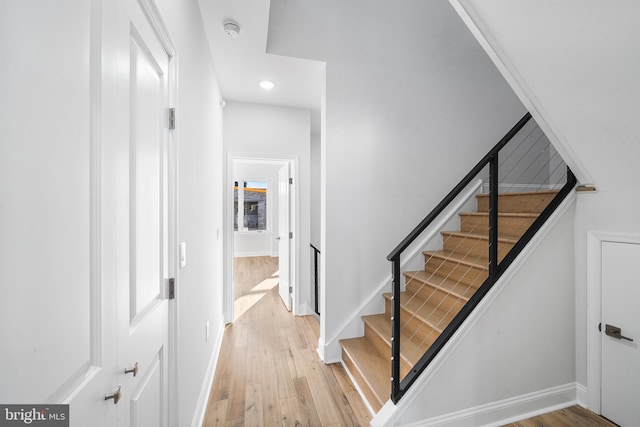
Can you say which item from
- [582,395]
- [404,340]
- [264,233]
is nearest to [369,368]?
[404,340]

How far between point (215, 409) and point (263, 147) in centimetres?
259

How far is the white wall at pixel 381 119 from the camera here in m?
2.43

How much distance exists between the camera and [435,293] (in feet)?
7.32

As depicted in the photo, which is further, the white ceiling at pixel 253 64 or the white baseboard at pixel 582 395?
the white baseboard at pixel 582 395

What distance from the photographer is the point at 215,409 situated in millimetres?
1847

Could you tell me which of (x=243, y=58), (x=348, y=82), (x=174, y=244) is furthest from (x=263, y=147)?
(x=174, y=244)

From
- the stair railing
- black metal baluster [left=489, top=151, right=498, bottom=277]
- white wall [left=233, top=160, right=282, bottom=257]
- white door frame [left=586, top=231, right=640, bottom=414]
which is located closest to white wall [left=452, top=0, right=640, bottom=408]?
white door frame [left=586, top=231, right=640, bottom=414]

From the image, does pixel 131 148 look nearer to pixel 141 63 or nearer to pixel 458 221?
pixel 141 63

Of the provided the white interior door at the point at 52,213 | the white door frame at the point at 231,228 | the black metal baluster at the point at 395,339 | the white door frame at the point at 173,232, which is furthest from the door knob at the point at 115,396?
the white door frame at the point at 231,228

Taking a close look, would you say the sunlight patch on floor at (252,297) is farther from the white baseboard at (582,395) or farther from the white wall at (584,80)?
the white wall at (584,80)

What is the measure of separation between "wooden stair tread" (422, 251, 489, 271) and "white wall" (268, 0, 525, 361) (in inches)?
13.8

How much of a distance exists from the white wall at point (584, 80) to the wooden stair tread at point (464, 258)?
598 mm

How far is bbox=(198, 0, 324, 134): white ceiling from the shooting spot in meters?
1.78

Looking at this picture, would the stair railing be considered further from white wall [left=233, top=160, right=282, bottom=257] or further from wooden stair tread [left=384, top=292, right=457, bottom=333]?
white wall [left=233, top=160, right=282, bottom=257]
